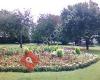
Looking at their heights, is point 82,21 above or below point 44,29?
above

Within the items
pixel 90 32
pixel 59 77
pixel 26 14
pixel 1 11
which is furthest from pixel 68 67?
pixel 1 11

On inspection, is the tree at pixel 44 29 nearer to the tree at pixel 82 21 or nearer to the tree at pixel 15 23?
the tree at pixel 15 23

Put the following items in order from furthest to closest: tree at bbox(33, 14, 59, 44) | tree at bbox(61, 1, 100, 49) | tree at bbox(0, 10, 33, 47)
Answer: tree at bbox(33, 14, 59, 44)
tree at bbox(0, 10, 33, 47)
tree at bbox(61, 1, 100, 49)

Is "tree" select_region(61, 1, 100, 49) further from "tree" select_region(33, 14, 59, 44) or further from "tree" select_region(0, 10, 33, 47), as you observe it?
"tree" select_region(33, 14, 59, 44)

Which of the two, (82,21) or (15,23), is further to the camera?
(15,23)

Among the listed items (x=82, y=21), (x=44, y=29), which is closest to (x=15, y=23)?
(x=44, y=29)

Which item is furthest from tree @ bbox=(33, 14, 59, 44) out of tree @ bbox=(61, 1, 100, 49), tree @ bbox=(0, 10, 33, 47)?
tree @ bbox=(61, 1, 100, 49)

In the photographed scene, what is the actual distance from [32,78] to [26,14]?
30.7 m

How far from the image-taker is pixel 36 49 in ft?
72.7

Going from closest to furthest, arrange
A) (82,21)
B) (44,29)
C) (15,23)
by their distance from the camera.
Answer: (82,21) < (15,23) < (44,29)

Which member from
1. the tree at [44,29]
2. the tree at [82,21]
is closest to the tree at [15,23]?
the tree at [44,29]

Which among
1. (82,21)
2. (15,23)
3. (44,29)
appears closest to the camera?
(82,21)

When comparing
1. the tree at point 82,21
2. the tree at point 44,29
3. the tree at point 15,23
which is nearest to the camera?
the tree at point 82,21

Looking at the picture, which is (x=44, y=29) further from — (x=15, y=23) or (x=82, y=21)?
(x=82, y=21)
